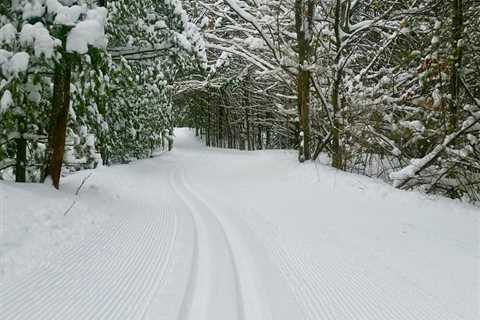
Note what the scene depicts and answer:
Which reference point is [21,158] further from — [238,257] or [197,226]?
[238,257]

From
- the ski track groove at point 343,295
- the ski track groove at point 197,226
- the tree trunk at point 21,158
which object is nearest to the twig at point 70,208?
the tree trunk at point 21,158

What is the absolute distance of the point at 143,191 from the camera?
1060 cm

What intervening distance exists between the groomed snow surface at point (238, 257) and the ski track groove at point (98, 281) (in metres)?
0.01

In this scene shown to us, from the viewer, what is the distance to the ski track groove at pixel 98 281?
321cm

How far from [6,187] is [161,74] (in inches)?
502

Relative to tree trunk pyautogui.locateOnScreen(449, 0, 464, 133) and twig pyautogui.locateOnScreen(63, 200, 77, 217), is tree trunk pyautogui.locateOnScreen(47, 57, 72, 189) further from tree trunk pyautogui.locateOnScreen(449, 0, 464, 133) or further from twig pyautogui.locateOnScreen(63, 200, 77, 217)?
tree trunk pyautogui.locateOnScreen(449, 0, 464, 133)

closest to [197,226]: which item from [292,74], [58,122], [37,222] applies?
[37,222]

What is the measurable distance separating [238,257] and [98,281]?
167 cm

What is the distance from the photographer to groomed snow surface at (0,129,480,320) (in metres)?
3.40

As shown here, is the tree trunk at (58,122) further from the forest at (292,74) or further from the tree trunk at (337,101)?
the tree trunk at (337,101)

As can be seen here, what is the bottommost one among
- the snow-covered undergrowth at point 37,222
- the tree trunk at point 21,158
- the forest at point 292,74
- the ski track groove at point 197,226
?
the ski track groove at point 197,226

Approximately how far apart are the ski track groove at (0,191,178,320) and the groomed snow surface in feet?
0.04

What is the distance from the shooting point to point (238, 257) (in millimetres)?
4770

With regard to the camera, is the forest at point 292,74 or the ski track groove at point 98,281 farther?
the forest at point 292,74
